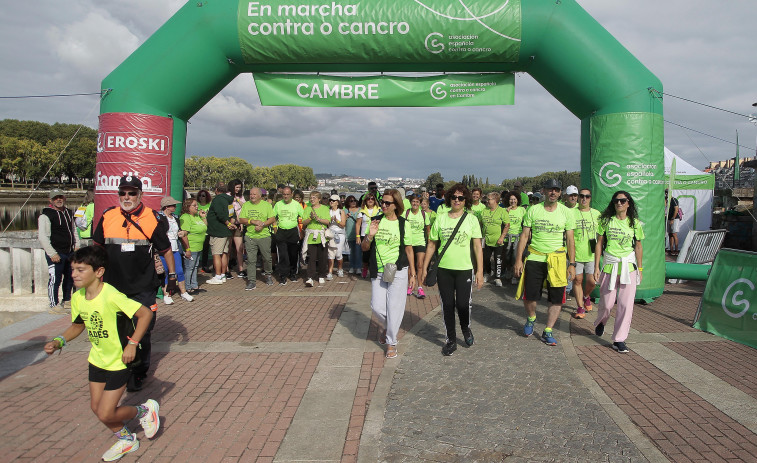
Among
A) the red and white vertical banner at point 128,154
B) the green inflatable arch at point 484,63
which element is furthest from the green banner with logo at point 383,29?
the red and white vertical banner at point 128,154

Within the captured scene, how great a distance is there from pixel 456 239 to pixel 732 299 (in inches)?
146

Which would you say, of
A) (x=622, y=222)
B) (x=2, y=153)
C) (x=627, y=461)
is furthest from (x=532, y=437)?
(x=2, y=153)

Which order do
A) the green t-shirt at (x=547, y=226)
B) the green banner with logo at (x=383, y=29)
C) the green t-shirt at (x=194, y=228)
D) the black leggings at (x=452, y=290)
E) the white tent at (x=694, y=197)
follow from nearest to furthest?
the black leggings at (x=452, y=290) < the green t-shirt at (x=547, y=226) < the green banner with logo at (x=383, y=29) < the green t-shirt at (x=194, y=228) < the white tent at (x=694, y=197)

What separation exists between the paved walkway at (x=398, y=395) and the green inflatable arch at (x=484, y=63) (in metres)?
2.37

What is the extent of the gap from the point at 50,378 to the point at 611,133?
25.7 feet

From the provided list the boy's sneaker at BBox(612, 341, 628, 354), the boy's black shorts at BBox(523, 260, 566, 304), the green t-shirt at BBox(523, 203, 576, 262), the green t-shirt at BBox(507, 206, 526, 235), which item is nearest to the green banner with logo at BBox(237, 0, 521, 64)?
the green t-shirt at BBox(507, 206, 526, 235)

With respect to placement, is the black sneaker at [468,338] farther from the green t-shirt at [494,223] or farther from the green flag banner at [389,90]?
the green flag banner at [389,90]

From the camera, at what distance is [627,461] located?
3117 mm

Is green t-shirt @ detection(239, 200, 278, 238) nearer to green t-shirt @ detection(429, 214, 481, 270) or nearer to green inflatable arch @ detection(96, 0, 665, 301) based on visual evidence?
green inflatable arch @ detection(96, 0, 665, 301)

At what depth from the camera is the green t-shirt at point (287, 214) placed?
29.3 feet

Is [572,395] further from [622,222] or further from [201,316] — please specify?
[201,316]

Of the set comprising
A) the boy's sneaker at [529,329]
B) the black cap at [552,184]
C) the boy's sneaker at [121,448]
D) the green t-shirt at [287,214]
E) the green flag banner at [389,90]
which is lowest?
the boy's sneaker at [121,448]

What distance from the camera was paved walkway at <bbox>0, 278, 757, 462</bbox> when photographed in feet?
10.8

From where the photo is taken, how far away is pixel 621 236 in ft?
17.8
